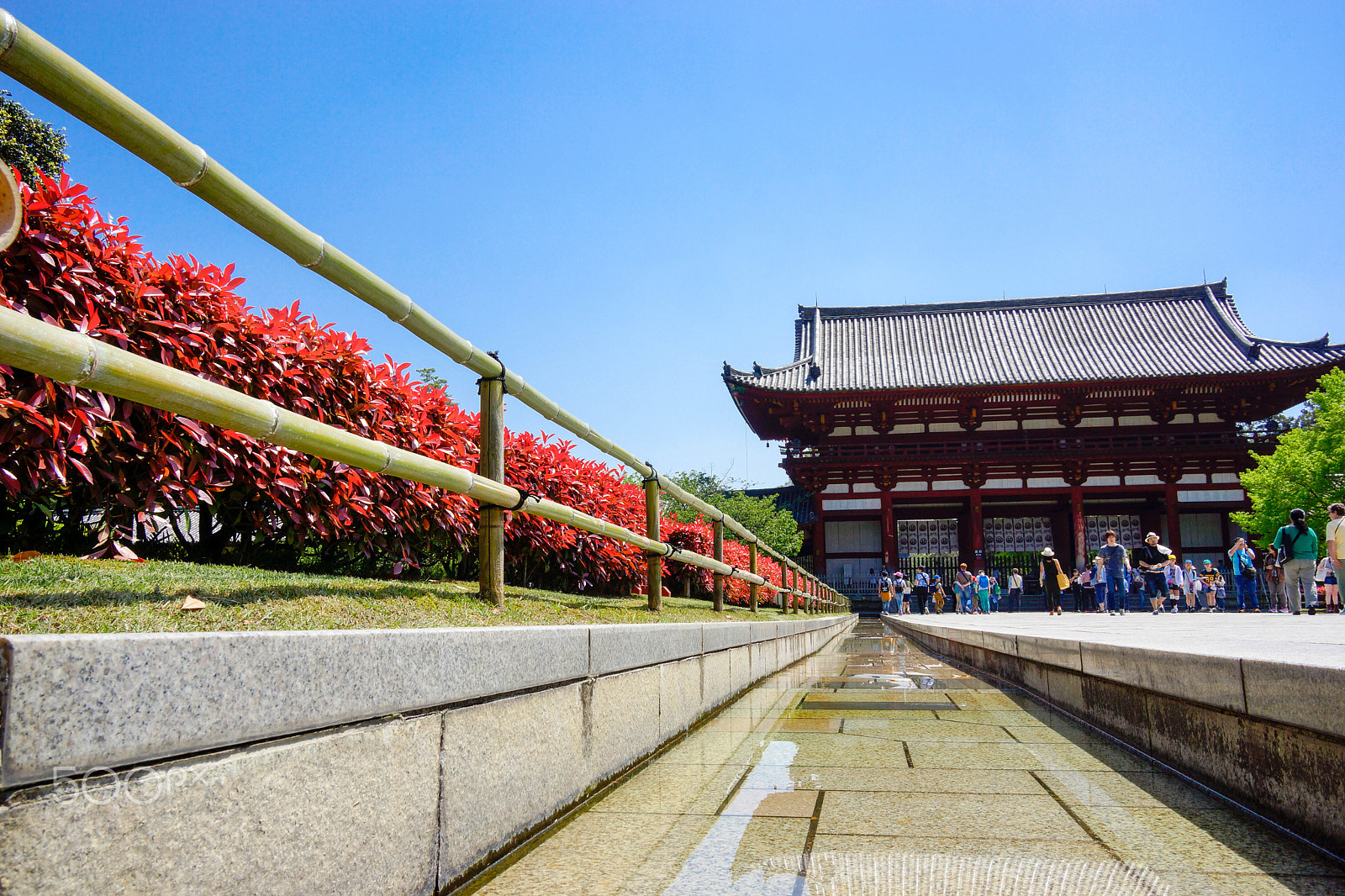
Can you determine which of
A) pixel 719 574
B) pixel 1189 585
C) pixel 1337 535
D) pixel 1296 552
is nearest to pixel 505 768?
pixel 719 574

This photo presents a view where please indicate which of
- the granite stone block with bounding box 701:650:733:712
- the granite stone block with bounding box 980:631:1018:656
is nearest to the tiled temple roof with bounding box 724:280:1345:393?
the granite stone block with bounding box 980:631:1018:656

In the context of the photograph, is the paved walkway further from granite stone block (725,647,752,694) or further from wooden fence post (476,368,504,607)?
wooden fence post (476,368,504,607)

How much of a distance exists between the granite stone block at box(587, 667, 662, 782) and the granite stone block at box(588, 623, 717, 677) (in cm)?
4

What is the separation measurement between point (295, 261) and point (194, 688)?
122 cm

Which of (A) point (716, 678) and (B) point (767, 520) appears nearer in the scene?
(A) point (716, 678)

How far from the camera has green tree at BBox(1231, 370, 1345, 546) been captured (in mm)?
22234

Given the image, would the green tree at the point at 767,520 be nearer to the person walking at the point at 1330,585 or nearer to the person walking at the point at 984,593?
the person walking at the point at 984,593

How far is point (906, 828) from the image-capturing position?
2082 millimetres

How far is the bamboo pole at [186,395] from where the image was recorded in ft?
3.62

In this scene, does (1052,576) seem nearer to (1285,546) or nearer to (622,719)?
(1285,546)

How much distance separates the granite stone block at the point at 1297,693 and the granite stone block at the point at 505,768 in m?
1.80

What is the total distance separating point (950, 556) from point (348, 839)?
92.5 ft

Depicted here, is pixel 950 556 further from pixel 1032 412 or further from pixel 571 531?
pixel 571 531

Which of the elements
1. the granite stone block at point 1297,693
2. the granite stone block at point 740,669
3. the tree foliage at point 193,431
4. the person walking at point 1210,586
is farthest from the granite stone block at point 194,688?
the person walking at point 1210,586
